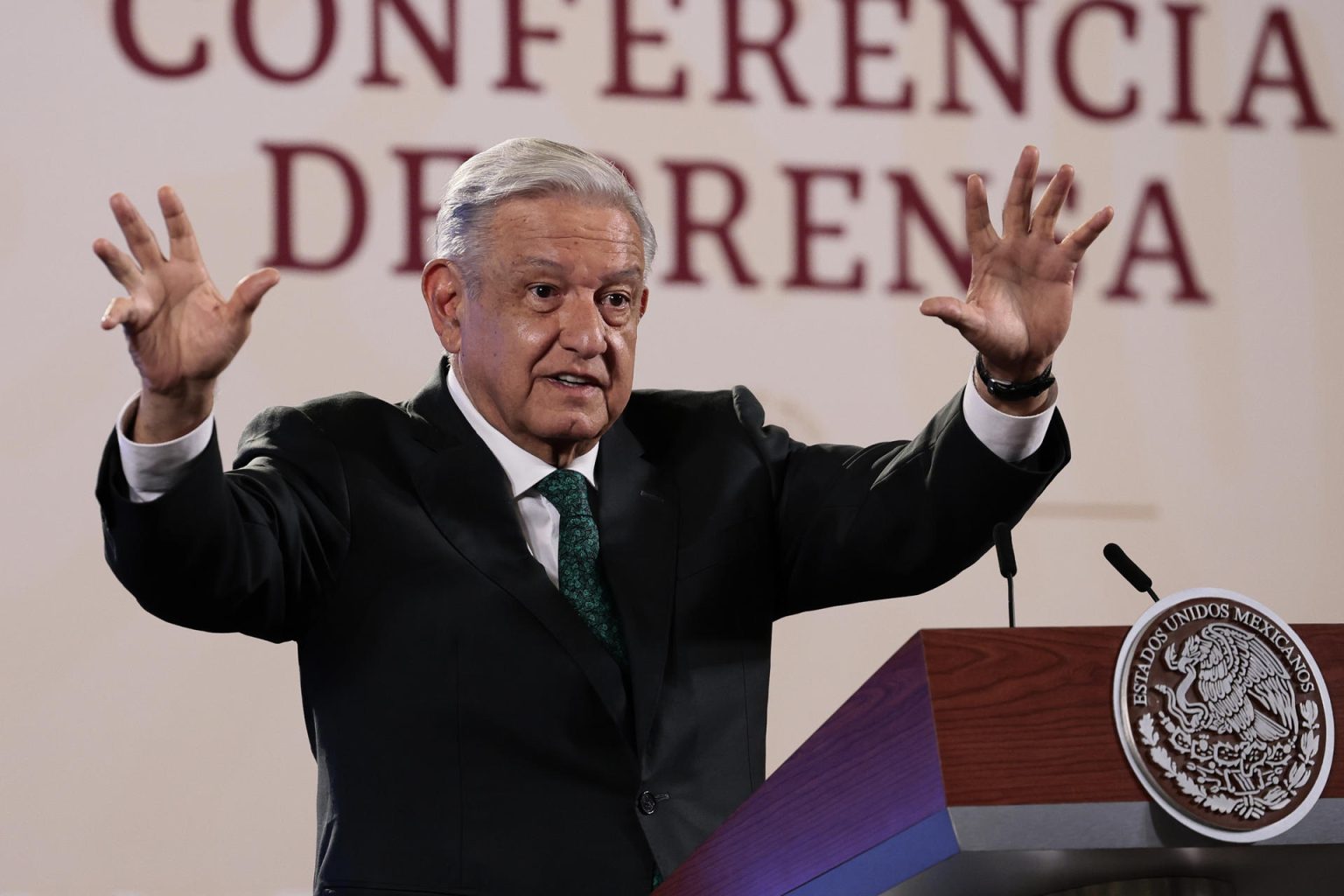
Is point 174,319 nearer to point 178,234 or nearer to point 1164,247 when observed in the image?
point 178,234

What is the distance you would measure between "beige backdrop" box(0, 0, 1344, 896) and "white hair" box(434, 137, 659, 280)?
4.39ft

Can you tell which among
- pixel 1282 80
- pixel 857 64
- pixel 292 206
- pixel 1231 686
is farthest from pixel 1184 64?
pixel 1231 686

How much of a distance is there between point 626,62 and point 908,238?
645 mm

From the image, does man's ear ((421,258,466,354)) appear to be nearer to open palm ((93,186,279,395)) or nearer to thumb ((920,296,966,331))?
open palm ((93,186,279,395))

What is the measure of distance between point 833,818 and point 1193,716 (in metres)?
0.23

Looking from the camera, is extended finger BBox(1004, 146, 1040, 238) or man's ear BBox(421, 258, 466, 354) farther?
man's ear BBox(421, 258, 466, 354)

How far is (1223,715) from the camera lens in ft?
3.58

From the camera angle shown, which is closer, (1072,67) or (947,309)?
(947,309)

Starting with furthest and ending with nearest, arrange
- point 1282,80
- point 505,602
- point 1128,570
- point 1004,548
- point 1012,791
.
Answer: point 1282,80, point 505,602, point 1004,548, point 1128,570, point 1012,791

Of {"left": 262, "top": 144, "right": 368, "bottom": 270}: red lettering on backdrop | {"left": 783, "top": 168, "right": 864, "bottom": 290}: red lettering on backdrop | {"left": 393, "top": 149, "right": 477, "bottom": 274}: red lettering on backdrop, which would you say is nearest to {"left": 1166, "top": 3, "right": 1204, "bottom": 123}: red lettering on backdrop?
{"left": 783, "top": 168, "right": 864, "bottom": 290}: red lettering on backdrop

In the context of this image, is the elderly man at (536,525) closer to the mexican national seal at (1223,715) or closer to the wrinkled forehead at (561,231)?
the wrinkled forehead at (561,231)

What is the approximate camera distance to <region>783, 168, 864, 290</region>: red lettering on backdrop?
141 inches

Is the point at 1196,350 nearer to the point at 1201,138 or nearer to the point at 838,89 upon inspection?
the point at 1201,138

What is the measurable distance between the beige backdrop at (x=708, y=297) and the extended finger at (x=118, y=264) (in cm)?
174
